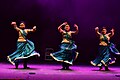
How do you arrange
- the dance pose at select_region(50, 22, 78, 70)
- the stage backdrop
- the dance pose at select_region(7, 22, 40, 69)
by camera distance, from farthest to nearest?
the stage backdrop < the dance pose at select_region(50, 22, 78, 70) < the dance pose at select_region(7, 22, 40, 69)

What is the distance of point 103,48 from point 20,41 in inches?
80.1

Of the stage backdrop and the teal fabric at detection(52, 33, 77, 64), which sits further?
the stage backdrop

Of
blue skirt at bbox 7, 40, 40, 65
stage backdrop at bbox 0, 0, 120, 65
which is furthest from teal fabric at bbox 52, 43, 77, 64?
stage backdrop at bbox 0, 0, 120, 65

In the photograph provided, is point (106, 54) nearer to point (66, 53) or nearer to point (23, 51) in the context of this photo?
point (66, 53)

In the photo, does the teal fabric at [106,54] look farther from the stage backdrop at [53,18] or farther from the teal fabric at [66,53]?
the stage backdrop at [53,18]

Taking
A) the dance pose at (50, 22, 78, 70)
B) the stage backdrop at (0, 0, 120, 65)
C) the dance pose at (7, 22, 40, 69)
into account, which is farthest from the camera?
the stage backdrop at (0, 0, 120, 65)

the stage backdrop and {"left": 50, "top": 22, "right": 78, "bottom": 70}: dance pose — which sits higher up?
the stage backdrop

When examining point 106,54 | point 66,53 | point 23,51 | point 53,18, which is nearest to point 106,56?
point 106,54

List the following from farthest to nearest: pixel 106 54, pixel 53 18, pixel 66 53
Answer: pixel 53 18, pixel 106 54, pixel 66 53

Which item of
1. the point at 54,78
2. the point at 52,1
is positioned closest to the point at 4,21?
the point at 52,1

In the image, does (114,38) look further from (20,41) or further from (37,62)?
(20,41)

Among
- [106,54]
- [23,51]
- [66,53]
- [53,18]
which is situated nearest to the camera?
[23,51]

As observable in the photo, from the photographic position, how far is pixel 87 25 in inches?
452

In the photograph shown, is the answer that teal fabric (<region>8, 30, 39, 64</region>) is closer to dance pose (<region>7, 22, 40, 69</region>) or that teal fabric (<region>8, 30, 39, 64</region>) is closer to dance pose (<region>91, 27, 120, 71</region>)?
dance pose (<region>7, 22, 40, 69</region>)
